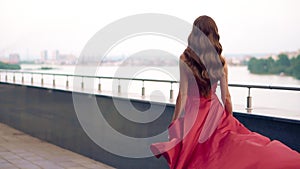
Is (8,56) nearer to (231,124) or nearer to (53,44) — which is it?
(53,44)

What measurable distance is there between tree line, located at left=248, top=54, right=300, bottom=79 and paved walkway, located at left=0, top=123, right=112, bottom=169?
9.56 feet

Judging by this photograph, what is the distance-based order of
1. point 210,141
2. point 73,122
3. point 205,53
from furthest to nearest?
point 73,122 → point 210,141 → point 205,53

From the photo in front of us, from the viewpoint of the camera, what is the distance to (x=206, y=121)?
4.36 meters

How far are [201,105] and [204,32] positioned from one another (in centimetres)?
67

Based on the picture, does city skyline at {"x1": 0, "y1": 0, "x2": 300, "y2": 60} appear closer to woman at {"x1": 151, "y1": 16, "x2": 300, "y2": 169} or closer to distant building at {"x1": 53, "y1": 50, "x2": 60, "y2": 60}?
distant building at {"x1": 53, "y1": 50, "x2": 60, "y2": 60}

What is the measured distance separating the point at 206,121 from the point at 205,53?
2.02 ft

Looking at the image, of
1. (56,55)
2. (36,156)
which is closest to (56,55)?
(56,55)

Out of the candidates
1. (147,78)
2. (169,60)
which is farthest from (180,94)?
(147,78)

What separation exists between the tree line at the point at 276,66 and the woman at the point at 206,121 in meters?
1.73

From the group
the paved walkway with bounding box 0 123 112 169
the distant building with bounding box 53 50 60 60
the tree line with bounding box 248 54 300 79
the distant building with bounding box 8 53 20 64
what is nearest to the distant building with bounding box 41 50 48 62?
the distant building with bounding box 53 50 60 60

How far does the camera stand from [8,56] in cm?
1495

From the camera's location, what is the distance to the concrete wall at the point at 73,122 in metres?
5.00

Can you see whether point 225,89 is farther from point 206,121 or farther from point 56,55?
point 56,55

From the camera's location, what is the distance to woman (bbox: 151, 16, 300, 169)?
162 inches
